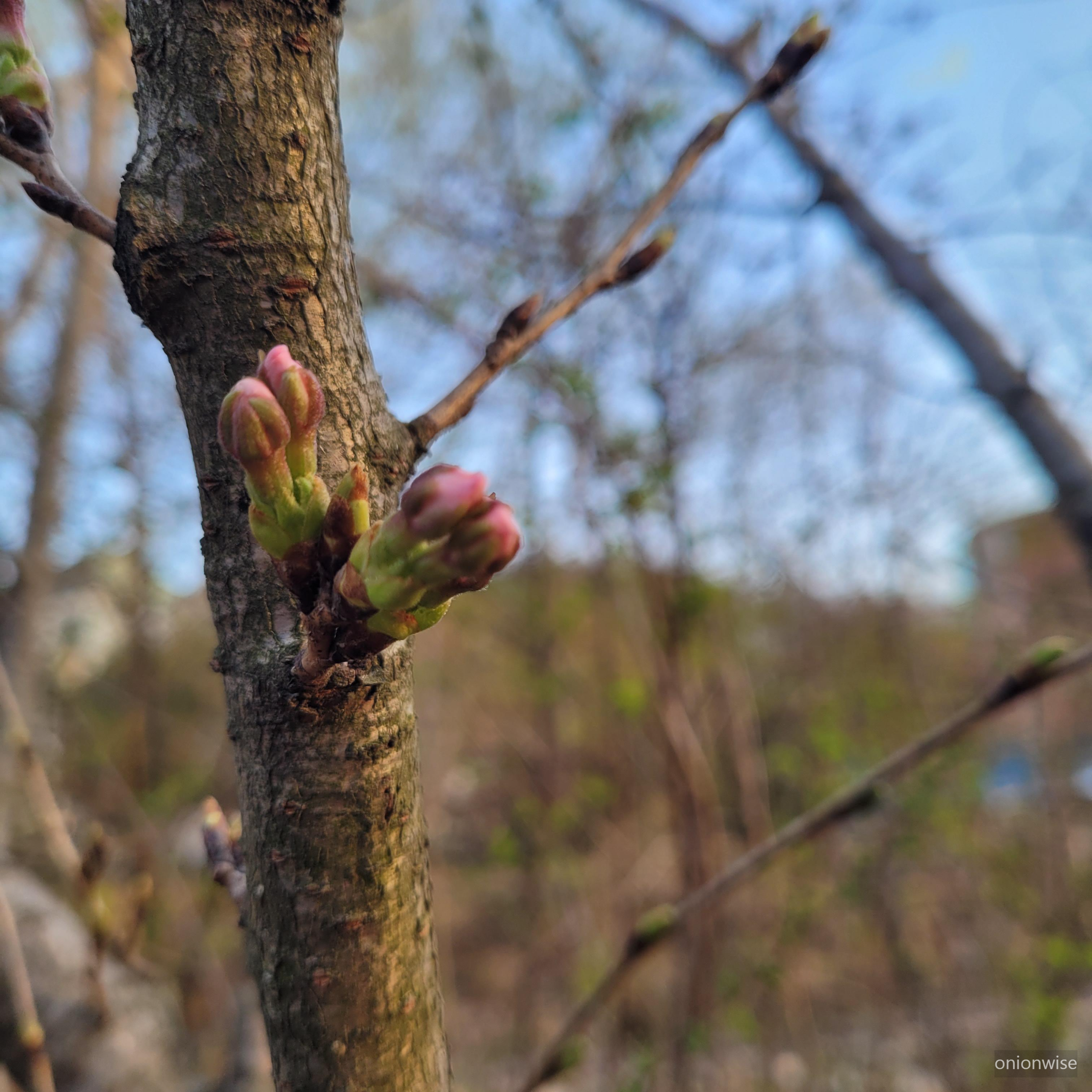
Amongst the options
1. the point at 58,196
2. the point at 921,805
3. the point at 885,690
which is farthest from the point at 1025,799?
the point at 58,196

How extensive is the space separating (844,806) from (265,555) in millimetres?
609

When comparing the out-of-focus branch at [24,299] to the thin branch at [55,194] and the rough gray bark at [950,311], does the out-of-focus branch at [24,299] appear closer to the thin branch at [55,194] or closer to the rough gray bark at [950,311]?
the rough gray bark at [950,311]

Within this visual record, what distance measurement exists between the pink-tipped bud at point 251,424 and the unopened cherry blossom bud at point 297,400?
0.04ft

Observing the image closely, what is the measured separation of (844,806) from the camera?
0.71 meters

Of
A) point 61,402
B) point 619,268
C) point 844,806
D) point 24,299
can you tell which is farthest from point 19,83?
point 24,299

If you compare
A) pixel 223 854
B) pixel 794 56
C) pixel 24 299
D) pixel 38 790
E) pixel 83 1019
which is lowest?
pixel 83 1019

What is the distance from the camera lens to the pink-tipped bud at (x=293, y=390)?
1.43 ft

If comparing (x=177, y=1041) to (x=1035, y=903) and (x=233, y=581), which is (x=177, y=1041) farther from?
(x=1035, y=903)

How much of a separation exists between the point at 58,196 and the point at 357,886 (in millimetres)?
599

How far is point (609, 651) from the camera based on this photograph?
4.42 meters

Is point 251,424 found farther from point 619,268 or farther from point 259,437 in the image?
point 619,268

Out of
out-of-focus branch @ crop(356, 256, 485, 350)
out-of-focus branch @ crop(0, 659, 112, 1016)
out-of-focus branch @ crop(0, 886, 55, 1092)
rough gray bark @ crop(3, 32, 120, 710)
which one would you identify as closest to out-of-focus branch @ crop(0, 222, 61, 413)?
rough gray bark @ crop(3, 32, 120, 710)

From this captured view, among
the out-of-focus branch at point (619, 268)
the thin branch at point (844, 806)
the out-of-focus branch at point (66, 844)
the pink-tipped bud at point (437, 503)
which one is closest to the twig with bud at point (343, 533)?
the pink-tipped bud at point (437, 503)

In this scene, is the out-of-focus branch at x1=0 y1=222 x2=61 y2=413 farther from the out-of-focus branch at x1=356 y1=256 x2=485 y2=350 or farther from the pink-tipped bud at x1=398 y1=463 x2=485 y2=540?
the pink-tipped bud at x1=398 y1=463 x2=485 y2=540
